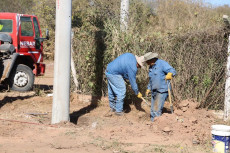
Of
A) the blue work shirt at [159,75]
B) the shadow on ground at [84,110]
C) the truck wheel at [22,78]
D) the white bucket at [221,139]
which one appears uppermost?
the blue work shirt at [159,75]

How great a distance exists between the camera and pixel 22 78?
11664mm

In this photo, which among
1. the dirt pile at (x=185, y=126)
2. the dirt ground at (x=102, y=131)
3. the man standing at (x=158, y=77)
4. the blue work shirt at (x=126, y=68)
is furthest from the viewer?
the blue work shirt at (x=126, y=68)

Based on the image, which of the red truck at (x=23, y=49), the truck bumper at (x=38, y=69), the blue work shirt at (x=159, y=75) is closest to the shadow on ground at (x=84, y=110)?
the blue work shirt at (x=159, y=75)

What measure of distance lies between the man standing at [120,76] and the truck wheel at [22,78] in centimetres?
371

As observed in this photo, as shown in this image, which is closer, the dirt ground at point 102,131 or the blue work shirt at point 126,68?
the dirt ground at point 102,131

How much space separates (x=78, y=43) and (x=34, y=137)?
4.31m

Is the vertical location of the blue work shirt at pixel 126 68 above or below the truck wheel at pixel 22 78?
above

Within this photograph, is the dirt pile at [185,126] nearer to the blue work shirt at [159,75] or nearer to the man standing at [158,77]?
the man standing at [158,77]

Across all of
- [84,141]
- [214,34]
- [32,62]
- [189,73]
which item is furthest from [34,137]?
[32,62]

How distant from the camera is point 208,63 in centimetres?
877

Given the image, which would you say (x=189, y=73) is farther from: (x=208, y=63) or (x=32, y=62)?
(x=32, y=62)

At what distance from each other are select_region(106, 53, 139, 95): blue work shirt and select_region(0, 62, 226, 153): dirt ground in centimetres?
97

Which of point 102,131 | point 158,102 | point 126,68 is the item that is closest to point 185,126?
point 158,102

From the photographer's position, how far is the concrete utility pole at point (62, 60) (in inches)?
287
